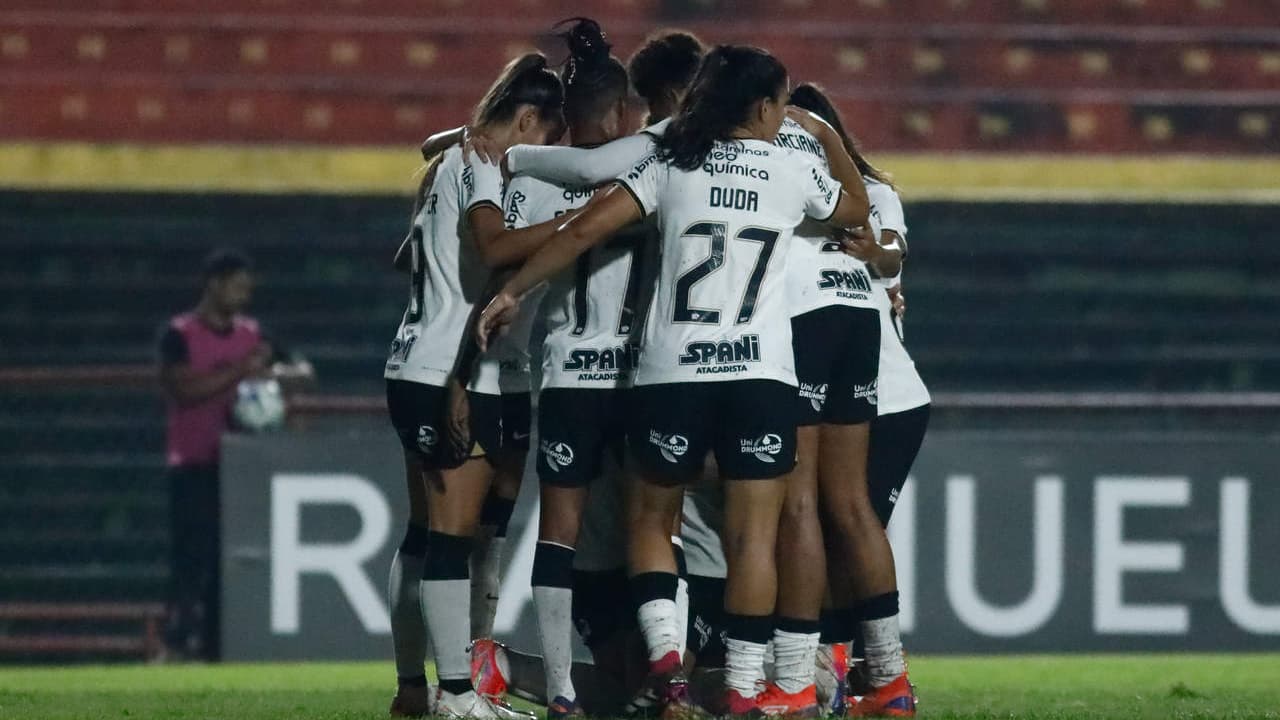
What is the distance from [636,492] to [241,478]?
376cm

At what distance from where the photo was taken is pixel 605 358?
205 inches

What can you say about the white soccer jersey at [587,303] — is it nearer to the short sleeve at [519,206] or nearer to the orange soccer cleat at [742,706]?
the short sleeve at [519,206]

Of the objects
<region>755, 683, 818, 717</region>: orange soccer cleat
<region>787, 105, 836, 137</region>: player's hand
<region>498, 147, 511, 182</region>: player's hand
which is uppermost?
<region>787, 105, 836, 137</region>: player's hand

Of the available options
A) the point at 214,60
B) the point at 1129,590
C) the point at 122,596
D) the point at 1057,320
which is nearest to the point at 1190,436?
the point at 1129,590

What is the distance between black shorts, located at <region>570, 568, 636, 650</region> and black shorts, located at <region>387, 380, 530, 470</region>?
55 centimetres

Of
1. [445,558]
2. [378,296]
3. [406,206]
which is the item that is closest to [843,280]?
[445,558]

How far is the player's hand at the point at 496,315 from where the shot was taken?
501 centimetres

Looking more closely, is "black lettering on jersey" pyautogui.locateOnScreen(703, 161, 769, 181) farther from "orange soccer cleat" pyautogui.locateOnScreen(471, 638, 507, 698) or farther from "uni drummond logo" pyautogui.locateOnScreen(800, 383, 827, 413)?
"orange soccer cleat" pyautogui.locateOnScreen(471, 638, 507, 698)

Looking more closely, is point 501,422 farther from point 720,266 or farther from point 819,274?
point 819,274

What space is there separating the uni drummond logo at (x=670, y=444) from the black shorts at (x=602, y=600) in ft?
2.32

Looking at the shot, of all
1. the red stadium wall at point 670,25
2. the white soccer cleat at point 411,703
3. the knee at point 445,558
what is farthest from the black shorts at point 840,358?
the red stadium wall at point 670,25

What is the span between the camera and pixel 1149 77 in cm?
1263

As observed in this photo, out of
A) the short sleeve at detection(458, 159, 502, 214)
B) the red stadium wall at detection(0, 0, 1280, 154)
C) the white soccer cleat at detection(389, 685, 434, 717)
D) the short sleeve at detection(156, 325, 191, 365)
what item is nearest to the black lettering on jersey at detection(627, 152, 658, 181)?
the short sleeve at detection(458, 159, 502, 214)

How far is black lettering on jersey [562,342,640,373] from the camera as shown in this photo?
5.21m
